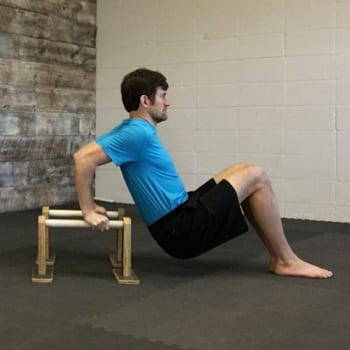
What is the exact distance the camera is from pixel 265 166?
4918 millimetres

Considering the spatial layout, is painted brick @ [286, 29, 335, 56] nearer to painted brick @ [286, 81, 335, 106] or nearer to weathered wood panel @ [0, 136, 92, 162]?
painted brick @ [286, 81, 335, 106]

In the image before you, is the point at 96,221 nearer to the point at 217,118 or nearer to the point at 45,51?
the point at 217,118

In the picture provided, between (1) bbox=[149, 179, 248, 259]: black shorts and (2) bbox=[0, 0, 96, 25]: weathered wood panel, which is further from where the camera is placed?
(2) bbox=[0, 0, 96, 25]: weathered wood panel

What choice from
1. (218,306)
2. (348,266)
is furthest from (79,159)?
(348,266)

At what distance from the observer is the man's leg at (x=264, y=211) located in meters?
2.79

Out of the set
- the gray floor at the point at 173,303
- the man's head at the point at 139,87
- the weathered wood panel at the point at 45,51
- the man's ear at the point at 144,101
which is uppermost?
the weathered wood panel at the point at 45,51

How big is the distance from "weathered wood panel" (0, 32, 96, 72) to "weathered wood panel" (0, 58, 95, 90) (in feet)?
0.15

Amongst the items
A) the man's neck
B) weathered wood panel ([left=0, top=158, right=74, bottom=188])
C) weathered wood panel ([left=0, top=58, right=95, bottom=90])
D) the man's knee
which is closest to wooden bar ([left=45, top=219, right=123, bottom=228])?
the man's neck

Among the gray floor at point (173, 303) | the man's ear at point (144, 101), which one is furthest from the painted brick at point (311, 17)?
the man's ear at point (144, 101)

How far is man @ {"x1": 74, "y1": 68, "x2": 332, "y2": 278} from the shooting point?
268 cm

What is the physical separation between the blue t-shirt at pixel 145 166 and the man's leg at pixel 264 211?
10.5 inches

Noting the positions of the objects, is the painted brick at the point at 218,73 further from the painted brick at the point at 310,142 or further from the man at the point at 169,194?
the man at the point at 169,194

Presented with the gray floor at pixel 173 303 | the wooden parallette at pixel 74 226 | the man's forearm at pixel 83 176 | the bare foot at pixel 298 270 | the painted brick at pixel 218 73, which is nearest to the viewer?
the gray floor at pixel 173 303

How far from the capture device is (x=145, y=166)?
274 cm
